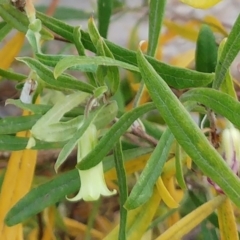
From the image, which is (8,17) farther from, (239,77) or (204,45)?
(239,77)

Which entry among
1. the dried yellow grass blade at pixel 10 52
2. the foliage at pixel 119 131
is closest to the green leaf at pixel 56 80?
the foliage at pixel 119 131

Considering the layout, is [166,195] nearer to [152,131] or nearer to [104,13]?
[152,131]

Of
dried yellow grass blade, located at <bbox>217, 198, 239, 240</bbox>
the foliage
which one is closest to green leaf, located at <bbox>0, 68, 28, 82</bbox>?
the foliage

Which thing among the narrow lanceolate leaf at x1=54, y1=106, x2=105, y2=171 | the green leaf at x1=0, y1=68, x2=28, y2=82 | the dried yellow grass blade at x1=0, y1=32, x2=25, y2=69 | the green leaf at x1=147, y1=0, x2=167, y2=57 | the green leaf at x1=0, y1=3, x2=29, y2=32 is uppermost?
the dried yellow grass blade at x1=0, y1=32, x2=25, y2=69

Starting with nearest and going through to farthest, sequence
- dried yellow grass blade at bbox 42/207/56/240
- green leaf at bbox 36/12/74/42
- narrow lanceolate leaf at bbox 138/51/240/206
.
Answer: narrow lanceolate leaf at bbox 138/51/240/206 < green leaf at bbox 36/12/74/42 < dried yellow grass blade at bbox 42/207/56/240

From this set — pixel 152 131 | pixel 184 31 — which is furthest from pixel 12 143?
pixel 184 31

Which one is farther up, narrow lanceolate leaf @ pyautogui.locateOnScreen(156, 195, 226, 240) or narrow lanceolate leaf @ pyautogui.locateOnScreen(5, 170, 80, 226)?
narrow lanceolate leaf @ pyautogui.locateOnScreen(5, 170, 80, 226)

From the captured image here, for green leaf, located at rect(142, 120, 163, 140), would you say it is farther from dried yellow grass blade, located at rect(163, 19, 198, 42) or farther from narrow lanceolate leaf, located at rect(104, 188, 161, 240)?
dried yellow grass blade, located at rect(163, 19, 198, 42)

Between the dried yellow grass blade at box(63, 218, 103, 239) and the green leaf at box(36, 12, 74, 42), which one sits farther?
the dried yellow grass blade at box(63, 218, 103, 239)
